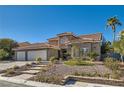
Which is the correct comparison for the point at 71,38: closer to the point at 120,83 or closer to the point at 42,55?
the point at 42,55

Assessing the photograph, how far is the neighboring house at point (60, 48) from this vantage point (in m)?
20.6

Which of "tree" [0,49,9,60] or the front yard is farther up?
"tree" [0,49,9,60]

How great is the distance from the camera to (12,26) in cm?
1519

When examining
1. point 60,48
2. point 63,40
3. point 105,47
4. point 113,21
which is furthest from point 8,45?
point 113,21

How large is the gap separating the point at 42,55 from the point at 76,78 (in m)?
8.23

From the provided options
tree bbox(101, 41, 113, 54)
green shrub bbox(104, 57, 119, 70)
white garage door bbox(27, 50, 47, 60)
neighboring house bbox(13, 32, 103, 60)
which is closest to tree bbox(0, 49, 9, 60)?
neighboring house bbox(13, 32, 103, 60)

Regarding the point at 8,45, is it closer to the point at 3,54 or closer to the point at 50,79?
the point at 3,54

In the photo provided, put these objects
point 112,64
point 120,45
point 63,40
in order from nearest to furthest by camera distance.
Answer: point 120,45 < point 112,64 < point 63,40

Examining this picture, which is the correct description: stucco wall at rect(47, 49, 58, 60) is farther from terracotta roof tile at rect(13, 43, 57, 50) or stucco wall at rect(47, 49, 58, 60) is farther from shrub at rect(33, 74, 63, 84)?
shrub at rect(33, 74, 63, 84)

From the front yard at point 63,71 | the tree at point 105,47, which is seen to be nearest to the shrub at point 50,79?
the front yard at point 63,71

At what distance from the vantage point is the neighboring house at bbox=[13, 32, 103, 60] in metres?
20.6

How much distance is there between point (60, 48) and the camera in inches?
872
